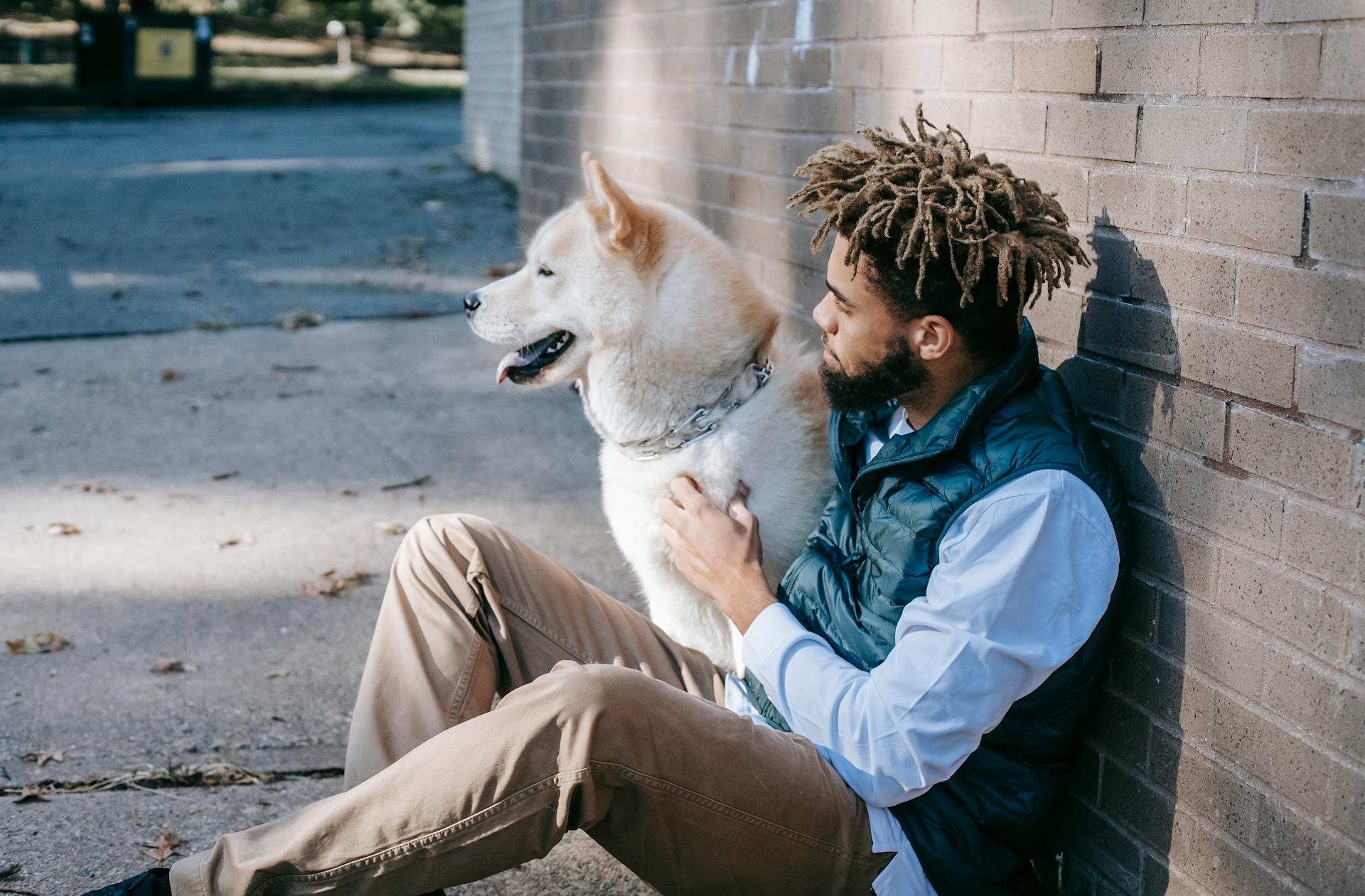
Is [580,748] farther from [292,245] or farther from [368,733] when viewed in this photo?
[292,245]

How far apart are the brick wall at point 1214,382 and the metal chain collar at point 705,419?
708 millimetres

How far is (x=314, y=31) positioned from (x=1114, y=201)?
3484 centimetres

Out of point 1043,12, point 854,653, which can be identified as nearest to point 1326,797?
point 854,653

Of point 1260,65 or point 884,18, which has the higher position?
point 884,18

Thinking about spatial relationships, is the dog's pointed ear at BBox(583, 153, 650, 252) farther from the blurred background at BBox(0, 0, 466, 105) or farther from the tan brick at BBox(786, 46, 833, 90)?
the blurred background at BBox(0, 0, 466, 105)

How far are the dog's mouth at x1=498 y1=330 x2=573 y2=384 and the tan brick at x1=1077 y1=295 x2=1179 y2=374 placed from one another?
1.38 m

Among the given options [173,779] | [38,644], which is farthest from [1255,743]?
[38,644]

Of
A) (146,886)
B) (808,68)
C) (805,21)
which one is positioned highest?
(805,21)

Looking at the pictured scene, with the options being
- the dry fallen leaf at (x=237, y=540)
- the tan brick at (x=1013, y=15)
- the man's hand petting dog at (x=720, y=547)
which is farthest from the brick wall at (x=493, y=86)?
the man's hand petting dog at (x=720, y=547)

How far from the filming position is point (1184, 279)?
86.0 inches

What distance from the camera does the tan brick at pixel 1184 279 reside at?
2.09 meters

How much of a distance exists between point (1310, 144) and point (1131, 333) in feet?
1.73

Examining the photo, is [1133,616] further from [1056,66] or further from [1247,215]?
[1056,66]

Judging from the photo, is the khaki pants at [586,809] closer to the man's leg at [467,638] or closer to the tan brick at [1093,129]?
the man's leg at [467,638]
